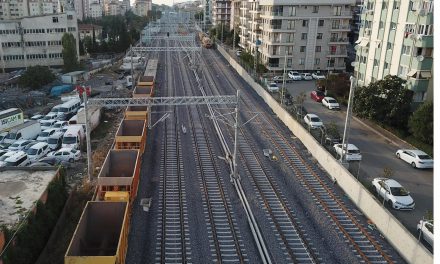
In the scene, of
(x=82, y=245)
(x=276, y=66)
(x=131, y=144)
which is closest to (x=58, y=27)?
(x=276, y=66)

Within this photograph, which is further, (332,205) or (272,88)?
(272,88)

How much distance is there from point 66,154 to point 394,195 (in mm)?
22211

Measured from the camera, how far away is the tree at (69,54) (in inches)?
2415

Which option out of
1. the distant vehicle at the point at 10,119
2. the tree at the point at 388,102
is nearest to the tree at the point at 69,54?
the distant vehicle at the point at 10,119

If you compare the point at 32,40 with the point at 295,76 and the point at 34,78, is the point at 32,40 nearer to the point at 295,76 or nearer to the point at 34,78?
the point at 34,78

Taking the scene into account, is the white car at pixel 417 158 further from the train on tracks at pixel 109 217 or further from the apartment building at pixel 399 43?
the train on tracks at pixel 109 217

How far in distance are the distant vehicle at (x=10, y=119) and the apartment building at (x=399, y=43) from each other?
34.8 meters

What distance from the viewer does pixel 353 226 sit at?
20.5 metres

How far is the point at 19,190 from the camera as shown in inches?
863

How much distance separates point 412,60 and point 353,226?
20.3 meters

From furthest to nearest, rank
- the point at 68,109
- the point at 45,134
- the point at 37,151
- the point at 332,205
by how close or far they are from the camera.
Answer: the point at 68,109 < the point at 45,134 < the point at 37,151 < the point at 332,205

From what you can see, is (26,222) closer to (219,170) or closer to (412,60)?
(219,170)

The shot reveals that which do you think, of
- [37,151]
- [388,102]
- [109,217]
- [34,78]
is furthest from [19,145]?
[388,102]

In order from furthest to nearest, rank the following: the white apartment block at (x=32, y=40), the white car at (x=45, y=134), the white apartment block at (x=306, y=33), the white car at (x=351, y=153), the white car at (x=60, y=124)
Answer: the white apartment block at (x=32, y=40) < the white apartment block at (x=306, y=33) < the white car at (x=60, y=124) < the white car at (x=45, y=134) < the white car at (x=351, y=153)
